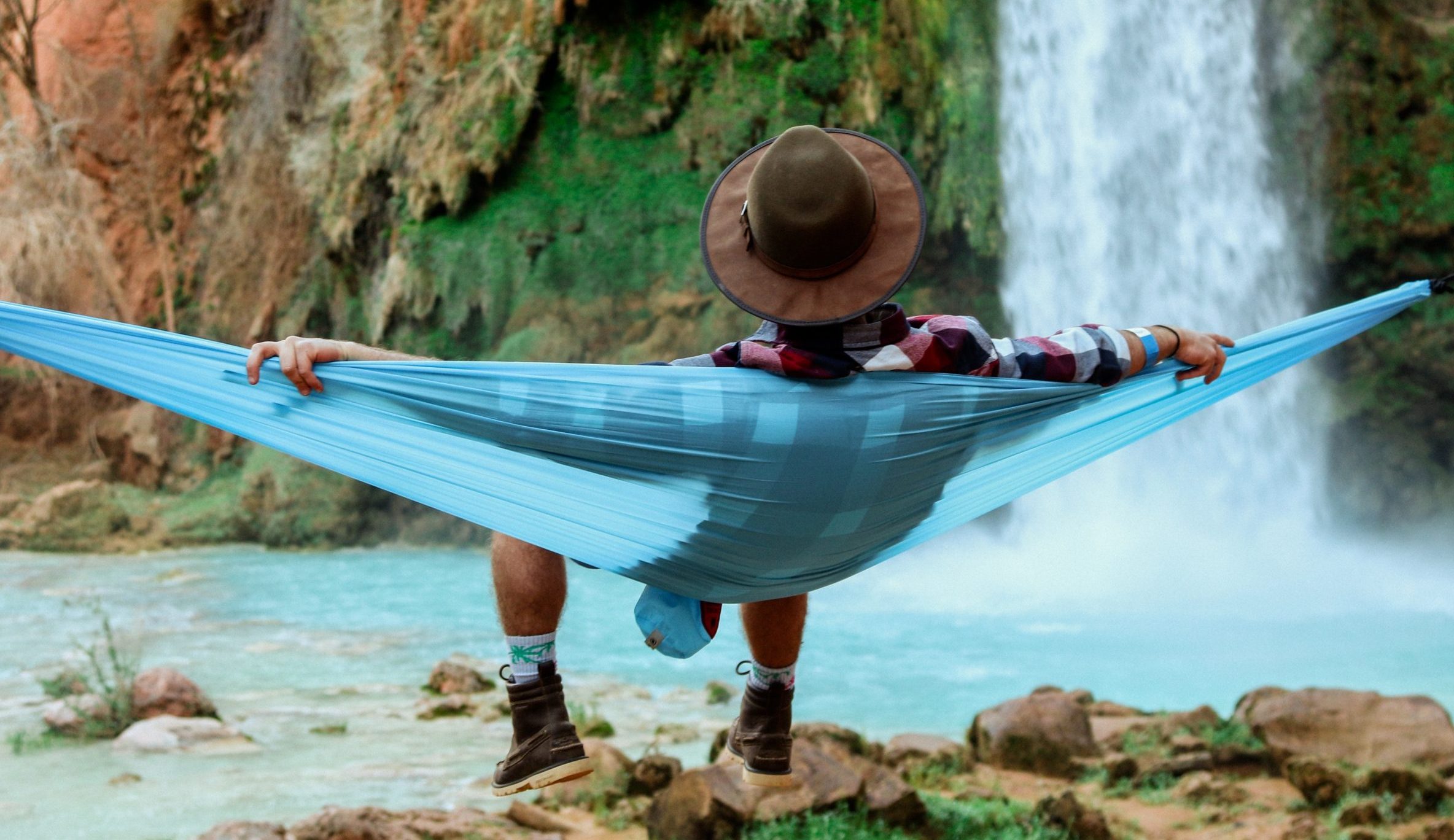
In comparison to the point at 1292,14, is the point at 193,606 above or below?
below

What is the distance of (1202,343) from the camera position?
2006 mm

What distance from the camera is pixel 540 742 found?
5.71ft

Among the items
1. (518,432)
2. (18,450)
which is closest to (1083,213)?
(518,432)

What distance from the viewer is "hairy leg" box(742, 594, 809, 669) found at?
2.00 m

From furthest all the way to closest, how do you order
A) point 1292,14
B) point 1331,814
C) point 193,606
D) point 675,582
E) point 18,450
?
point 18,450 < point 1292,14 < point 193,606 < point 1331,814 < point 675,582

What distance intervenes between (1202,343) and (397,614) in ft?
19.0

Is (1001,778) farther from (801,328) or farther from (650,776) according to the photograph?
(801,328)

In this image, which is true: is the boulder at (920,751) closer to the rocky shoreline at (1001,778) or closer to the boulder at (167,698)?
the rocky shoreline at (1001,778)

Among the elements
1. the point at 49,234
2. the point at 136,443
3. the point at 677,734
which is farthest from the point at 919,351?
the point at 136,443

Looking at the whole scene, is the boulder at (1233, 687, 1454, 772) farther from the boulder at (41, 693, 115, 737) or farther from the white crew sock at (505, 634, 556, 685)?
the boulder at (41, 693, 115, 737)

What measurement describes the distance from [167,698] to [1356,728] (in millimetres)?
4115

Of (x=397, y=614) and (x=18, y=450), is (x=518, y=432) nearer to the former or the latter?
(x=397, y=614)

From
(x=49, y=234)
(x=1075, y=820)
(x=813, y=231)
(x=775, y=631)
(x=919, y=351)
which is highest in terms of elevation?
(x=49, y=234)

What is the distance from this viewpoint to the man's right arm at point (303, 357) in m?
1.67
